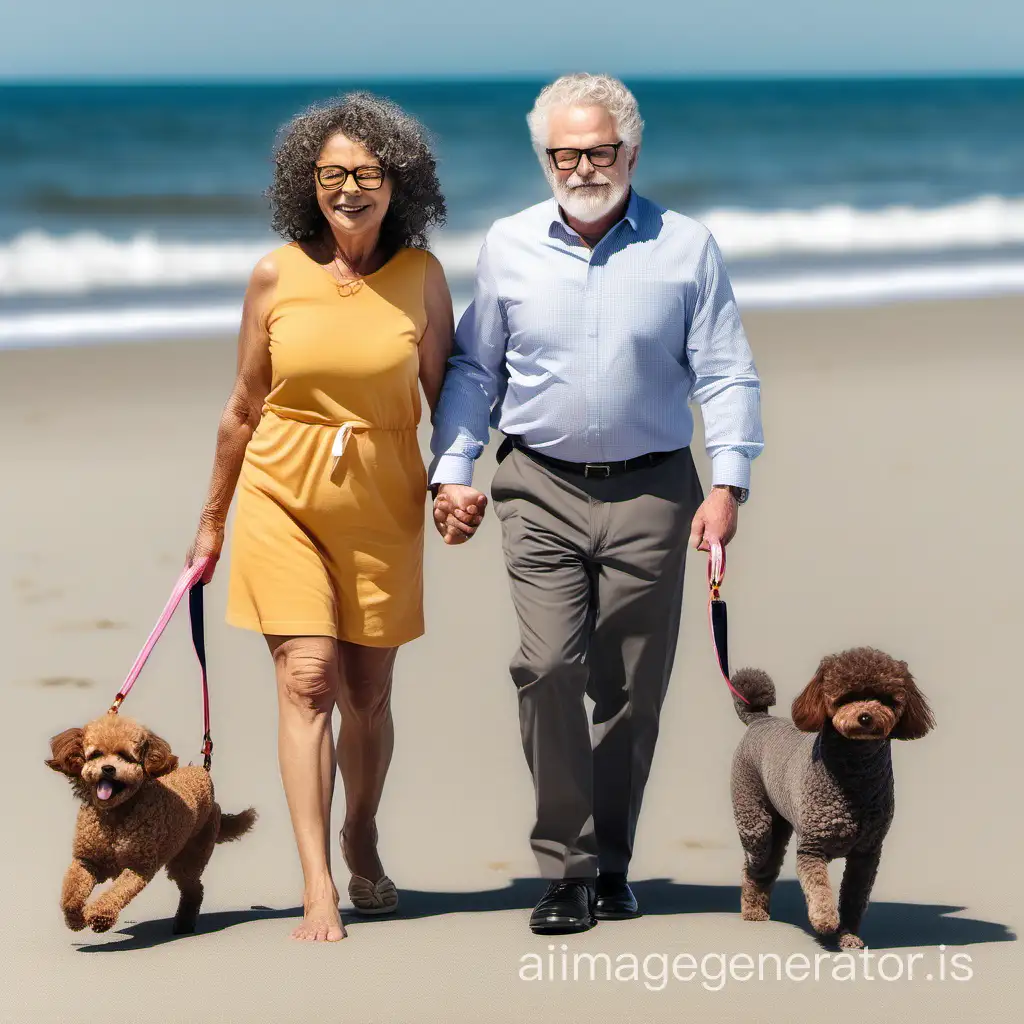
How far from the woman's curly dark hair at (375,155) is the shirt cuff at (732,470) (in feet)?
3.30

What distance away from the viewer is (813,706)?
4.00 meters

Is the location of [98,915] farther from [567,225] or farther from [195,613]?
[567,225]

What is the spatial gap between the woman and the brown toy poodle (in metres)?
0.30

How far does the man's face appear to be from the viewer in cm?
446

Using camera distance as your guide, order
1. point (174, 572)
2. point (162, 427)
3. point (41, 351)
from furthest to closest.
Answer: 1. point (41, 351)
2. point (162, 427)
3. point (174, 572)

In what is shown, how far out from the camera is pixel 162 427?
10289mm

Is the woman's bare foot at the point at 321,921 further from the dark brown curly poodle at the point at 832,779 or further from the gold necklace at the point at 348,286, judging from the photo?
the gold necklace at the point at 348,286

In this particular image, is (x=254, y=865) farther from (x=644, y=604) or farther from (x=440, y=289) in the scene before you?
(x=440, y=289)

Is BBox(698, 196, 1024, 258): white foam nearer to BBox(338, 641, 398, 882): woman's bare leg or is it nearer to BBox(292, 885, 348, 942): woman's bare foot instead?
BBox(338, 641, 398, 882): woman's bare leg

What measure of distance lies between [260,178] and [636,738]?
25020mm

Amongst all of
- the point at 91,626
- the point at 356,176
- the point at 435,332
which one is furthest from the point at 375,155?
the point at 91,626

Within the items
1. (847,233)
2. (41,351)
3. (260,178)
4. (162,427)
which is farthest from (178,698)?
(260,178)

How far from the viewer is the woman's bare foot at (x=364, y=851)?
184 inches

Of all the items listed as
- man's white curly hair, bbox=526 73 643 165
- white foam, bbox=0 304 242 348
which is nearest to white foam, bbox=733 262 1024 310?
white foam, bbox=0 304 242 348
